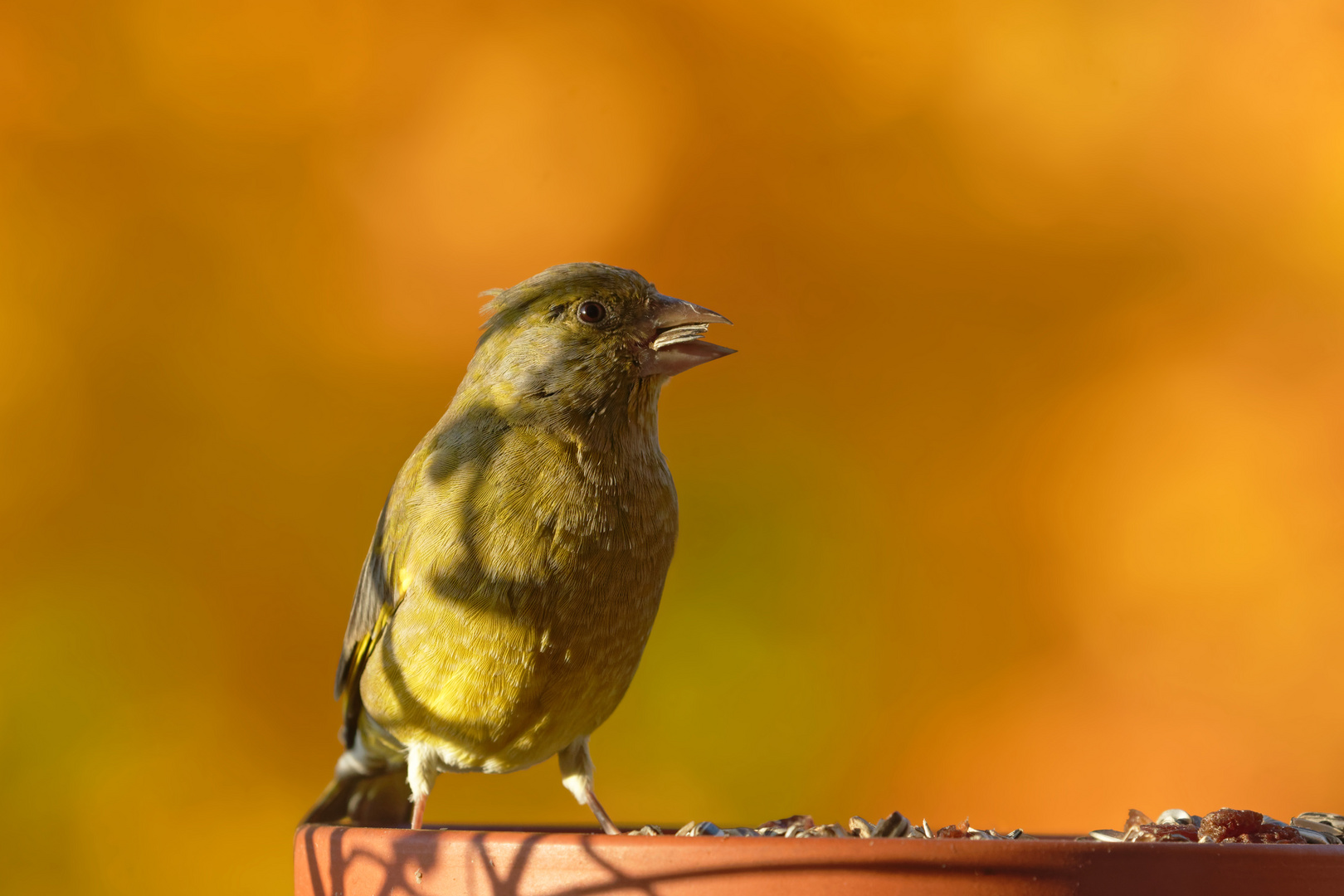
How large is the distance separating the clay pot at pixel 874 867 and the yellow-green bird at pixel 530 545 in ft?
1.67

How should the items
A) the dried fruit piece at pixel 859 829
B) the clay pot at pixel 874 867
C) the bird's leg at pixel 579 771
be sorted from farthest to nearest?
the bird's leg at pixel 579 771 → the dried fruit piece at pixel 859 829 → the clay pot at pixel 874 867

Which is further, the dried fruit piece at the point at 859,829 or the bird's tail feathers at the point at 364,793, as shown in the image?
the bird's tail feathers at the point at 364,793

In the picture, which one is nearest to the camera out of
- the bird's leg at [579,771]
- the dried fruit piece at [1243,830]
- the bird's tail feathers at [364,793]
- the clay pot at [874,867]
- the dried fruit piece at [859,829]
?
the clay pot at [874,867]

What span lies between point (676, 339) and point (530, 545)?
1.34ft

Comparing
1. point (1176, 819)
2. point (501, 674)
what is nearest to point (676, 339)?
point (501, 674)

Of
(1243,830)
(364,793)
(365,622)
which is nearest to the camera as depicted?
(1243,830)

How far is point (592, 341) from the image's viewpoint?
1877mm

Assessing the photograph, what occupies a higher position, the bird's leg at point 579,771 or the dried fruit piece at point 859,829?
the dried fruit piece at point 859,829

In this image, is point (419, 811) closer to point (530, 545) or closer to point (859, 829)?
point (530, 545)

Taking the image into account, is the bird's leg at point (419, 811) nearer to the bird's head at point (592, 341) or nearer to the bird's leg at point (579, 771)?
the bird's leg at point (579, 771)

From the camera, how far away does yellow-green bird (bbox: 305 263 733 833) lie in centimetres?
169

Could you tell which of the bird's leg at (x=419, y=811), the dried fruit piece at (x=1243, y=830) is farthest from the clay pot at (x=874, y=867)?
the bird's leg at (x=419, y=811)

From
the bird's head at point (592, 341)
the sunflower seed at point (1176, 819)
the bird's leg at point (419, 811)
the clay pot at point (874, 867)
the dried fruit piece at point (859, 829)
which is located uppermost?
the bird's head at point (592, 341)

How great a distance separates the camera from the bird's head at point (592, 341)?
186 centimetres
